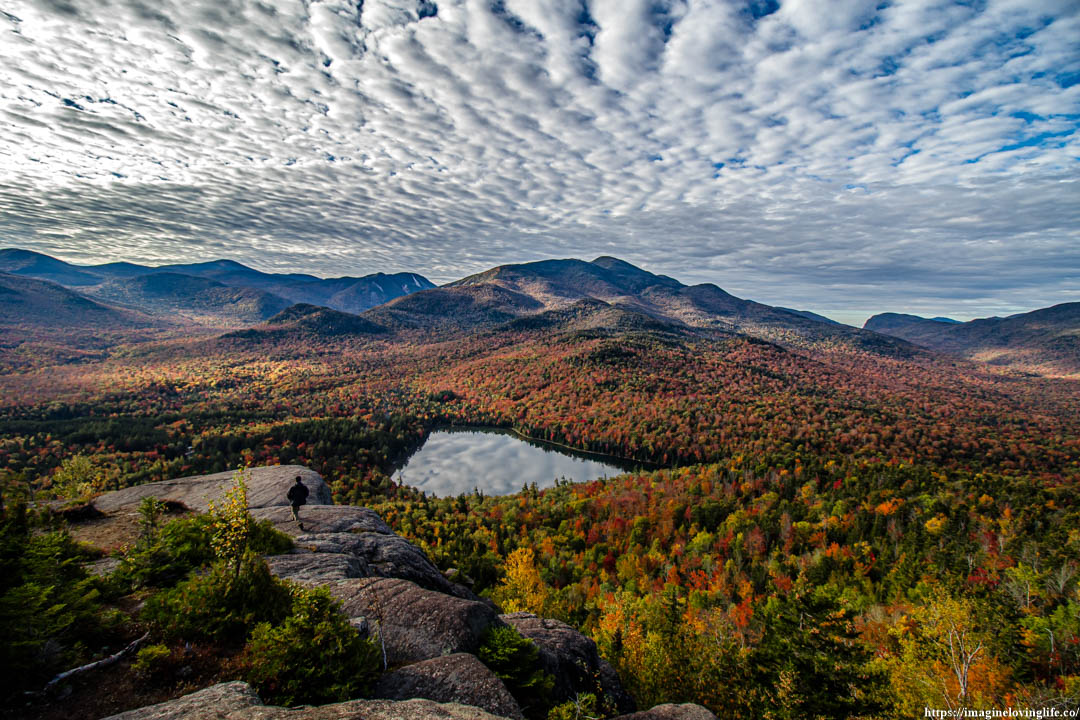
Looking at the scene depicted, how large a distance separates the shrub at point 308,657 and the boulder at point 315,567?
813 cm

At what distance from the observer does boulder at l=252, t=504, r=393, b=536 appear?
28172mm

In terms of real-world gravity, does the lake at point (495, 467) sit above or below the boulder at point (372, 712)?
below

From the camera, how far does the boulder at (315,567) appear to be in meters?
19.8

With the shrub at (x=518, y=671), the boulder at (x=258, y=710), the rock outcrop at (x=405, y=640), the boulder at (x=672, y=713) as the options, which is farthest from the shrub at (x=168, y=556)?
the boulder at (x=672, y=713)

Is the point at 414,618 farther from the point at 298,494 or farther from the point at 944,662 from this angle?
the point at 944,662

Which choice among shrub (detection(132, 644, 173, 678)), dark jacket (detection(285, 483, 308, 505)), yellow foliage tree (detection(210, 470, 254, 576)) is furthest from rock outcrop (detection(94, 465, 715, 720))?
yellow foliage tree (detection(210, 470, 254, 576))

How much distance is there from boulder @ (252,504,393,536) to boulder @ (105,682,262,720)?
18.1 m

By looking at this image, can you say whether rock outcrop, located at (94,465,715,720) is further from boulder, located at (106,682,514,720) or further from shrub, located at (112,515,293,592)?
shrub, located at (112,515,293,592)

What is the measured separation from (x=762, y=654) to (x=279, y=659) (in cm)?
3117

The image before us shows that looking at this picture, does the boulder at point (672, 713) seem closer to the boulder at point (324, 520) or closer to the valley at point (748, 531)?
the valley at point (748, 531)

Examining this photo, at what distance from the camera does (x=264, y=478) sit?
47000mm

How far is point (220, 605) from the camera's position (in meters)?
13.2

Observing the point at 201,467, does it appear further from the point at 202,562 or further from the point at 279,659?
the point at 279,659

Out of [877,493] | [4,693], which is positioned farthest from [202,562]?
[877,493]
